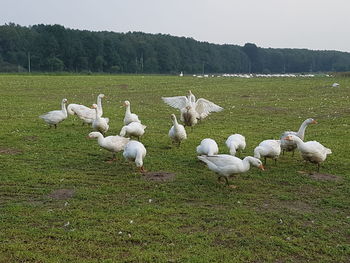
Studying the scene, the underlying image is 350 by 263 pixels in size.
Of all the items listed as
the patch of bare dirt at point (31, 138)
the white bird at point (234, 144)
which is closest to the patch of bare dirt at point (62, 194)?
the white bird at point (234, 144)

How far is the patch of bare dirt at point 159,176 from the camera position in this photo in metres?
9.07

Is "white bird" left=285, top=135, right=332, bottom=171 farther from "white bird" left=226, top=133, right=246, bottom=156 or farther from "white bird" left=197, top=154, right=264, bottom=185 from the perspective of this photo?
"white bird" left=197, top=154, right=264, bottom=185

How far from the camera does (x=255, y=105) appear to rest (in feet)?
78.1

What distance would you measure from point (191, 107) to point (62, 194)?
8.04 m

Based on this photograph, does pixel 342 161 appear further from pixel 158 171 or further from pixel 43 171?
pixel 43 171

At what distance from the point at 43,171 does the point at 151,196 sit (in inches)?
119

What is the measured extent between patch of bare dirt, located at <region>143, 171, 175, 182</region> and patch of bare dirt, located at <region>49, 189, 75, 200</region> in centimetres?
183

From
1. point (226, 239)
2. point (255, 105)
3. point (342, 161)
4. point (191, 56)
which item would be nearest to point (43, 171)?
point (226, 239)

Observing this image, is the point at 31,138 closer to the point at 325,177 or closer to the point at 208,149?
the point at 208,149

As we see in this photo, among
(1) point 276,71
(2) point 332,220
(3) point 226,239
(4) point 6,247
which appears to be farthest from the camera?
(1) point 276,71

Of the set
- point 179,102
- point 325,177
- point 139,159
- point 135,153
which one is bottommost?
point 325,177

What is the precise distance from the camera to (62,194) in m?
7.94

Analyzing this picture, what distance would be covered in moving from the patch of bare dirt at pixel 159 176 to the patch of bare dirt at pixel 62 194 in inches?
71.9

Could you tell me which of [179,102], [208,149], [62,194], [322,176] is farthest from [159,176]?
[179,102]
